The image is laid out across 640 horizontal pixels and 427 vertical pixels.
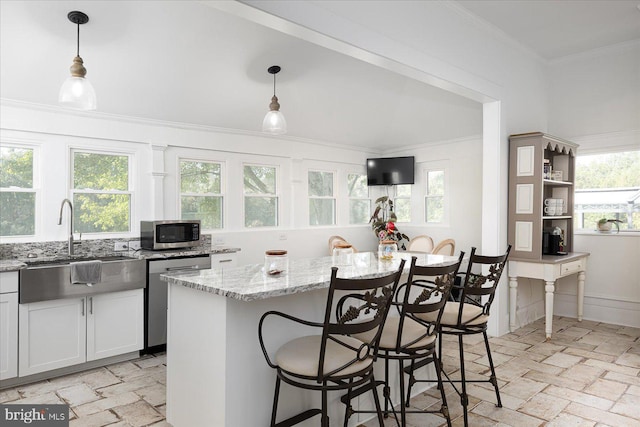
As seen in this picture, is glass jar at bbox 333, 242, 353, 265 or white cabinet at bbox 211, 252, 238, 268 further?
white cabinet at bbox 211, 252, 238, 268

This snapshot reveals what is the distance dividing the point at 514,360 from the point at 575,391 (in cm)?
65

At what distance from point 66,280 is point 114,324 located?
1.91 ft

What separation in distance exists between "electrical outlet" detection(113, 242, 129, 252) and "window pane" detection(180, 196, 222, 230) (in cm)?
81

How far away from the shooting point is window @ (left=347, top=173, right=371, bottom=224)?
282 inches

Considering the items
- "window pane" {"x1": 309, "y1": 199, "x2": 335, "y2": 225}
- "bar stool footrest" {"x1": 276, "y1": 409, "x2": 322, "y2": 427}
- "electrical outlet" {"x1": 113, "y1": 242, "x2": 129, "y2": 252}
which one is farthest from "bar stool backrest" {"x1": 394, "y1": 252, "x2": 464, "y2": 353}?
"window pane" {"x1": 309, "y1": 199, "x2": 335, "y2": 225}

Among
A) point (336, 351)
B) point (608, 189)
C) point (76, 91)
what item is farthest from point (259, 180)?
point (608, 189)

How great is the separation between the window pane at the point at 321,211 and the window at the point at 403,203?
1248 mm

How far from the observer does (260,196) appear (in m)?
5.90

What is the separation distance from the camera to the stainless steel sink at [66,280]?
322cm

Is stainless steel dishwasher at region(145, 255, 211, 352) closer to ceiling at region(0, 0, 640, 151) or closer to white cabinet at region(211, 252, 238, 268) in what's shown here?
white cabinet at region(211, 252, 238, 268)

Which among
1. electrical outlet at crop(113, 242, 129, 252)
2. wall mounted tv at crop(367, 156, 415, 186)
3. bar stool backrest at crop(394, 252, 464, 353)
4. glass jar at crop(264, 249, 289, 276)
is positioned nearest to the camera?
bar stool backrest at crop(394, 252, 464, 353)

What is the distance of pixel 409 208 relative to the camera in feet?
23.5

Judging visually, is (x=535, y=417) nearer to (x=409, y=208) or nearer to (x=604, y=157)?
(x=604, y=157)

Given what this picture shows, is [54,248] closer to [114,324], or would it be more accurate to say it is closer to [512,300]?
[114,324]
